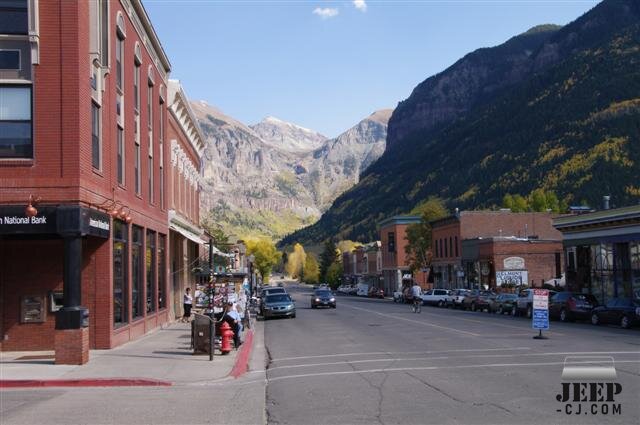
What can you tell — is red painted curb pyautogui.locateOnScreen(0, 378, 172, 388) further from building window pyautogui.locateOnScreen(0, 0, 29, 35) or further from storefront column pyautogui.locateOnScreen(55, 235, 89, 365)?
building window pyautogui.locateOnScreen(0, 0, 29, 35)

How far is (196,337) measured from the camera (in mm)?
21594

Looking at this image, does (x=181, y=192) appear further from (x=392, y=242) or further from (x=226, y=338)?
(x=392, y=242)

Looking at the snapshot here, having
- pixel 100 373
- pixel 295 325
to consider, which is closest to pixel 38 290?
pixel 100 373

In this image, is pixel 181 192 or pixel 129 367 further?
pixel 181 192

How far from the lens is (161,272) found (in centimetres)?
3378

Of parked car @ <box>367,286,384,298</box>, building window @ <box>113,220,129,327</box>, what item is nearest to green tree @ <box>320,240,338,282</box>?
parked car @ <box>367,286,384,298</box>

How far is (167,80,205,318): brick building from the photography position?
37219 mm

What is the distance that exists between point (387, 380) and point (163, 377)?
500 cm

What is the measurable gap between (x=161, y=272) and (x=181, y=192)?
33.4 feet

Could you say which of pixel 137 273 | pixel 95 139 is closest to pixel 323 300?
pixel 137 273

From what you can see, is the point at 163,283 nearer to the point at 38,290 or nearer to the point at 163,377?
the point at 38,290

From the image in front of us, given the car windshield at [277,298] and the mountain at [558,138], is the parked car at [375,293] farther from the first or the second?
the car windshield at [277,298]

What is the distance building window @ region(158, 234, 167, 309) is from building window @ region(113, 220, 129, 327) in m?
8.07

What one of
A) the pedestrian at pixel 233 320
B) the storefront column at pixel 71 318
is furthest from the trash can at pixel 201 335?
the storefront column at pixel 71 318
